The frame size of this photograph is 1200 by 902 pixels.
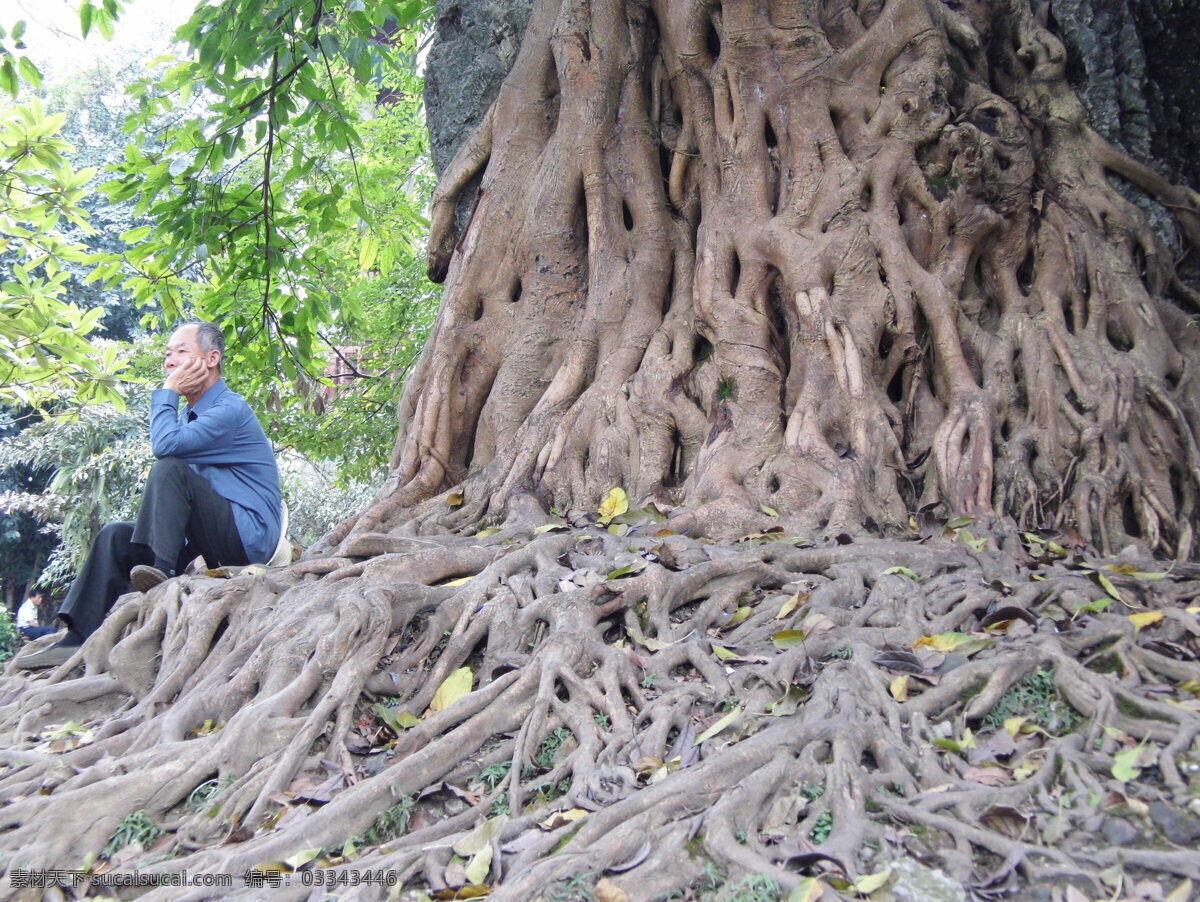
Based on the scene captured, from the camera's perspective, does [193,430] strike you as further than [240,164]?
No

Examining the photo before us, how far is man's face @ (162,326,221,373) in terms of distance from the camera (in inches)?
180

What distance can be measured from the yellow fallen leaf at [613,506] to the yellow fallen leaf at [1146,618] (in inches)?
73.1

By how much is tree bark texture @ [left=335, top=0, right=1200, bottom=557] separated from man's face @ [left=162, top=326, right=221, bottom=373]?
3.39ft

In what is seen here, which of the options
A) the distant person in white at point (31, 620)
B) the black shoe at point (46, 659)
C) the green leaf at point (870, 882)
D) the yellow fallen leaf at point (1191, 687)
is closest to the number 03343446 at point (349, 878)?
the green leaf at point (870, 882)

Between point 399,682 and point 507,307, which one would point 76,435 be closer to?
point 507,307

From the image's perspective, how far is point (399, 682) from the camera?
3055mm

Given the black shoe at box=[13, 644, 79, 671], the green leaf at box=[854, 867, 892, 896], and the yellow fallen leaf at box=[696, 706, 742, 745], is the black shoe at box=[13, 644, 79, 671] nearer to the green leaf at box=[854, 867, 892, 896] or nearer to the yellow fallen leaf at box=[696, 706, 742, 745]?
the yellow fallen leaf at box=[696, 706, 742, 745]

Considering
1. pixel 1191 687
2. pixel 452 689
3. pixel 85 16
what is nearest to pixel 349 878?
pixel 452 689

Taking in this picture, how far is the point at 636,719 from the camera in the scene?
268cm

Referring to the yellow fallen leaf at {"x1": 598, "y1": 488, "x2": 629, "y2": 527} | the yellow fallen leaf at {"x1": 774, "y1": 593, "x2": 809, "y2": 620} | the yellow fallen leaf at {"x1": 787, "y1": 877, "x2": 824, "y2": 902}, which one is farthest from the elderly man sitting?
the yellow fallen leaf at {"x1": 787, "y1": 877, "x2": 824, "y2": 902}

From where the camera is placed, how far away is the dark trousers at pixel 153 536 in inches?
165

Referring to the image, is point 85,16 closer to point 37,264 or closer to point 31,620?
point 37,264

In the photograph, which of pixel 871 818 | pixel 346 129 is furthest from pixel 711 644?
pixel 346 129

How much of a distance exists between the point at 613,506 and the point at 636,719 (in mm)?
1511
